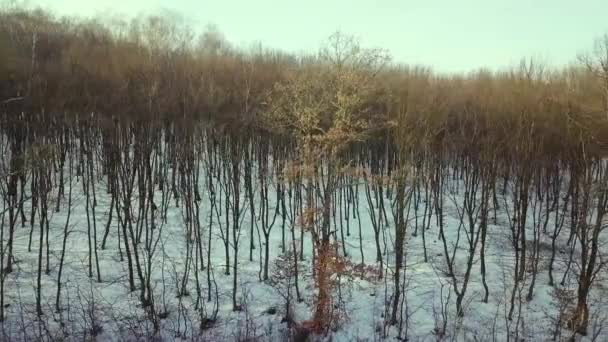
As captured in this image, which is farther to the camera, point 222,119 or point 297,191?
point 222,119

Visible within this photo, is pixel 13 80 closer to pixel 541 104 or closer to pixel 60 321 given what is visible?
pixel 60 321

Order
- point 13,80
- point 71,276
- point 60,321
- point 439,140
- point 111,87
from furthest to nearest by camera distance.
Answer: point 439,140 → point 111,87 → point 13,80 → point 71,276 → point 60,321

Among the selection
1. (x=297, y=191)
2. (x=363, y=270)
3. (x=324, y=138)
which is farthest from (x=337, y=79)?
(x=363, y=270)

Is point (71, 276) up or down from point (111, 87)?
down

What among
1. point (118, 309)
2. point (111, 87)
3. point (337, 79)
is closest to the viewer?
point (118, 309)
